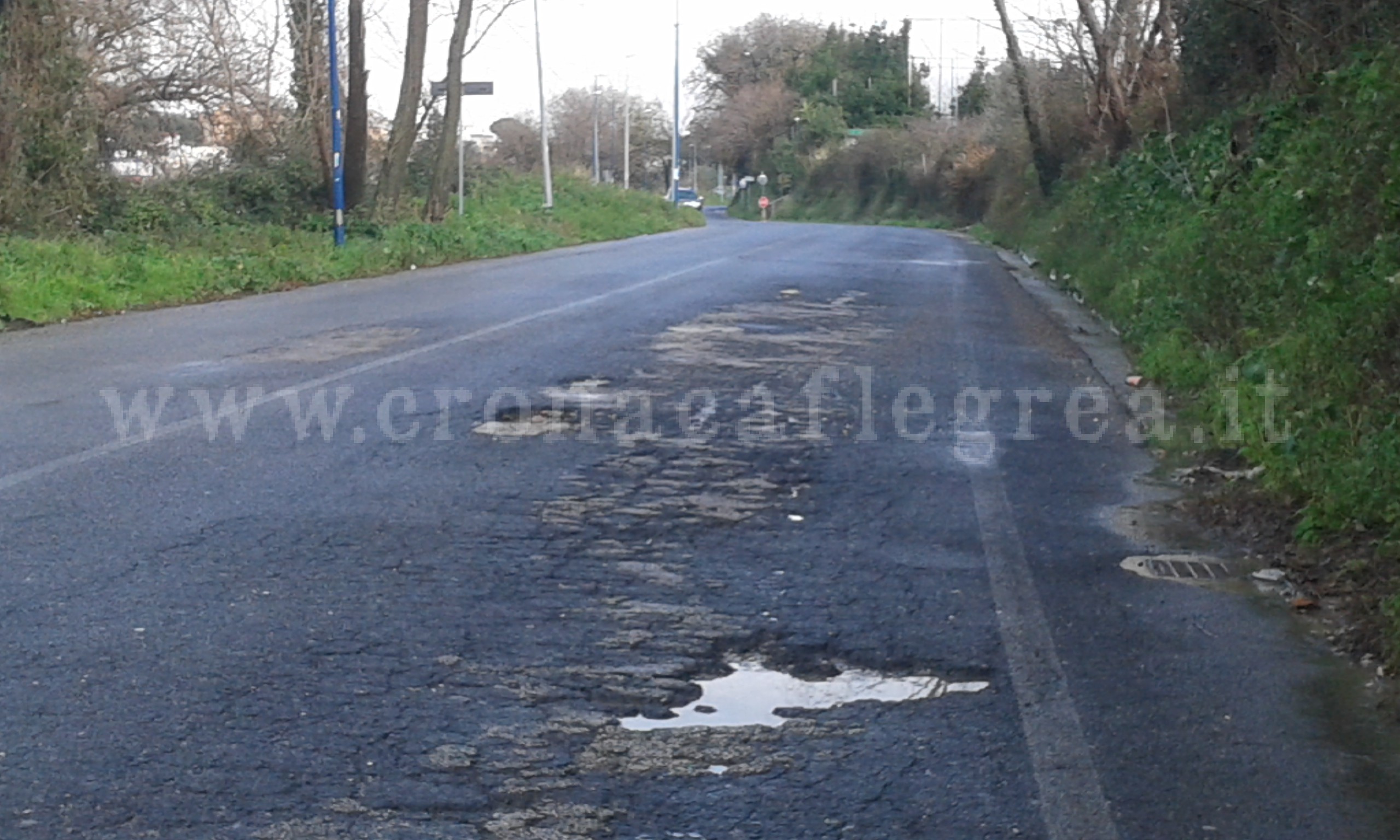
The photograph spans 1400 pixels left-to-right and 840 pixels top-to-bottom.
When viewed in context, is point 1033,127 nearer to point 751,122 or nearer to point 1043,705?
point 1043,705

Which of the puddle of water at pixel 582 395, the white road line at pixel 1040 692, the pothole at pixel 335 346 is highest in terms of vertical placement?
the pothole at pixel 335 346

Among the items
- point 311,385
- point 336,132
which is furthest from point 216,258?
point 311,385

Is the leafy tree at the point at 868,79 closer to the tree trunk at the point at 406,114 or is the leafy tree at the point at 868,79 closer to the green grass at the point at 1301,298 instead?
the tree trunk at the point at 406,114

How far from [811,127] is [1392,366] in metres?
85.5

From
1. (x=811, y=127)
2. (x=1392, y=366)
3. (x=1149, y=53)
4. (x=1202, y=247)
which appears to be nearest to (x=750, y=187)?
(x=811, y=127)

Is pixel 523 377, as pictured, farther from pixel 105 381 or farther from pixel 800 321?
pixel 800 321

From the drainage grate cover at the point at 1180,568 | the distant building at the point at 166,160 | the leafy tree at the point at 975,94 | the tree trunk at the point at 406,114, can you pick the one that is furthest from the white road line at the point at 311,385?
the leafy tree at the point at 975,94

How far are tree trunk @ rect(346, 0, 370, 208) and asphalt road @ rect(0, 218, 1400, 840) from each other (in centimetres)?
1923

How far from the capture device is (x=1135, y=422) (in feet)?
36.5

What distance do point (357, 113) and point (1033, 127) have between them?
643 inches

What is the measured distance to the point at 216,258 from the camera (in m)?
22.7

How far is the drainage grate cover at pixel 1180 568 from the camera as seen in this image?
683cm

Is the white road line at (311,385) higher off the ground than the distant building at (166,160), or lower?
lower

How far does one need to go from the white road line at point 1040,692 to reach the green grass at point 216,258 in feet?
39.3
